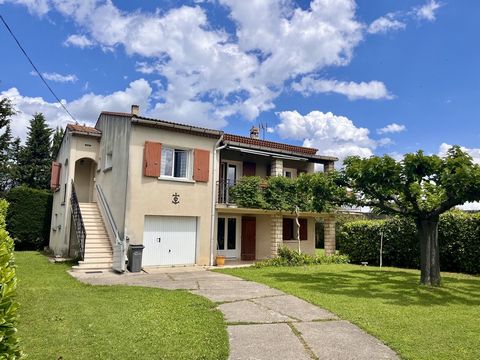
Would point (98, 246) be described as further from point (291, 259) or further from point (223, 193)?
point (291, 259)

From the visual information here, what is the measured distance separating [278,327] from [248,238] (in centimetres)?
1321

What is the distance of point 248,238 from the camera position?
20.0 m

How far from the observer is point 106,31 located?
41.0 feet

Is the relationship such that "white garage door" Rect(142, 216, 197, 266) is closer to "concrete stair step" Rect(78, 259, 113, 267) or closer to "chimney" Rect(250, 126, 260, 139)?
"concrete stair step" Rect(78, 259, 113, 267)

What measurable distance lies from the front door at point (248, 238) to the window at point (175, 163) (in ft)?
16.3

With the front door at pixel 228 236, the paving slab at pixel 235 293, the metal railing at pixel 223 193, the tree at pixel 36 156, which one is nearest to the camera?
the paving slab at pixel 235 293

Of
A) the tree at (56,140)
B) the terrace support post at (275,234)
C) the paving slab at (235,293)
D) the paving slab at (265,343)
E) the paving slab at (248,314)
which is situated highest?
the tree at (56,140)

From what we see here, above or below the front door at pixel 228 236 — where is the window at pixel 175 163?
above

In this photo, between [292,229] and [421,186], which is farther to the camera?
[292,229]

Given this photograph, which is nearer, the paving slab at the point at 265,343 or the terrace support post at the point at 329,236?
the paving slab at the point at 265,343

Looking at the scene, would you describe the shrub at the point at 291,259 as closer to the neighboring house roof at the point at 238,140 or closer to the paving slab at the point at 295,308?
the neighboring house roof at the point at 238,140

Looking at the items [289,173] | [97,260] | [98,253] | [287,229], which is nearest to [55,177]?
[98,253]

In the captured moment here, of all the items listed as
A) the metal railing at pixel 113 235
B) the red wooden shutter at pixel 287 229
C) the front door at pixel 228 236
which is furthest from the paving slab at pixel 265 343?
the red wooden shutter at pixel 287 229

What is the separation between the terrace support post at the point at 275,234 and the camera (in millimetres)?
18719
